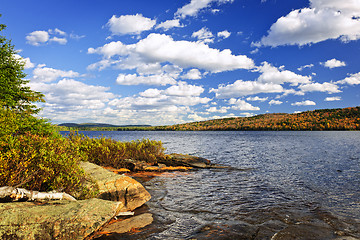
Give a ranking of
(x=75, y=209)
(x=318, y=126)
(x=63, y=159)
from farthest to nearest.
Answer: (x=318, y=126) < (x=63, y=159) < (x=75, y=209)

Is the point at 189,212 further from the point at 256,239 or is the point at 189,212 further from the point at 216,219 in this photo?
the point at 256,239

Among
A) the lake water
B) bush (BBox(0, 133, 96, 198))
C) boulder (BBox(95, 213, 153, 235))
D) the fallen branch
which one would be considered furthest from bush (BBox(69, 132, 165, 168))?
boulder (BBox(95, 213, 153, 235))

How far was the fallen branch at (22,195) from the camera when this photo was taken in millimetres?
6590

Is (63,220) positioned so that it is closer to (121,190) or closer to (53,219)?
(53,219)

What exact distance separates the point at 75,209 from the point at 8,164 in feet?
10.6

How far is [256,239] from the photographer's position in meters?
7.27

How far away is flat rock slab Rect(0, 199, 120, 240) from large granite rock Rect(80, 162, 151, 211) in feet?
9.19

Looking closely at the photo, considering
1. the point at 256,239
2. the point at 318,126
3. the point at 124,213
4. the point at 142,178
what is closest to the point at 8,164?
the point at 124,213

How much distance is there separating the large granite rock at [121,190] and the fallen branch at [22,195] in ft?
7.49

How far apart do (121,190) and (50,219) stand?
4121mm

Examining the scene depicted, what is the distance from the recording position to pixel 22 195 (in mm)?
6887

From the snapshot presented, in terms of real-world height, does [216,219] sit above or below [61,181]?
below

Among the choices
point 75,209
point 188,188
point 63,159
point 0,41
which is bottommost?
point 188,188

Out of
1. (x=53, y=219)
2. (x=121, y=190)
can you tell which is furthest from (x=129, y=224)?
(x=53, y=219)
